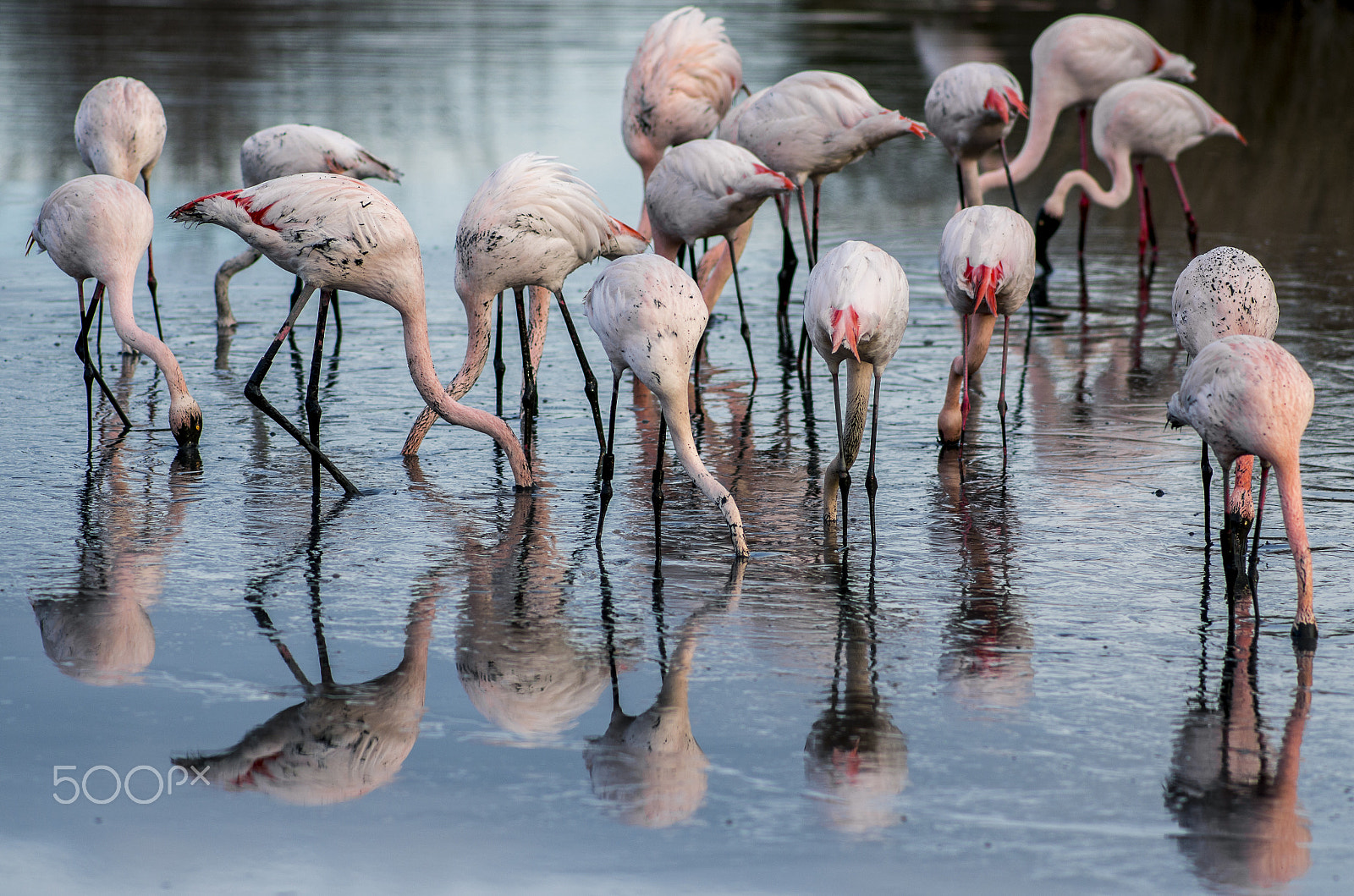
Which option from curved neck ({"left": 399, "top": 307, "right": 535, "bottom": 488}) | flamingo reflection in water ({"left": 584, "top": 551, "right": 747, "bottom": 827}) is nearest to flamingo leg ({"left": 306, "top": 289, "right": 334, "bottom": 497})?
curved neck ({"left": 399, "top": 307, "right": 535, "bottom": 488})

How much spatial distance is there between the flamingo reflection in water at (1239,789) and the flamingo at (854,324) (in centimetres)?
174

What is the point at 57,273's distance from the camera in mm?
11117

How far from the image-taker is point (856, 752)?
161 inches

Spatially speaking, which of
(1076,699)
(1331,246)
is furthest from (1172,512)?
(1331,246)

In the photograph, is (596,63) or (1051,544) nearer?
(1051,544)

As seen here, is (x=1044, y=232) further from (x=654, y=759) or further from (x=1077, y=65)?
(x=654, y=759)

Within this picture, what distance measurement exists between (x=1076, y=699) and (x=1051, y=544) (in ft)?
5.04

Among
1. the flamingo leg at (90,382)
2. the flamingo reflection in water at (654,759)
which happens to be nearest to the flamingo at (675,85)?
the flamingo leg at (90,382)

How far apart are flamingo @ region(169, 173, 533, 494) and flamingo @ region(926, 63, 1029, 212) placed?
448 cm

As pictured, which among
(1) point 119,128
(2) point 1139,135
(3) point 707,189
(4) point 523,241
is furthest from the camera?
(2) point 1139,135

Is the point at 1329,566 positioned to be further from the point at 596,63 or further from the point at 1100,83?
the point at 596,63

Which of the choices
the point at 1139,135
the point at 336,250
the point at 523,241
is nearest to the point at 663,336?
the point at 523,241

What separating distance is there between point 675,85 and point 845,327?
4.33 meters

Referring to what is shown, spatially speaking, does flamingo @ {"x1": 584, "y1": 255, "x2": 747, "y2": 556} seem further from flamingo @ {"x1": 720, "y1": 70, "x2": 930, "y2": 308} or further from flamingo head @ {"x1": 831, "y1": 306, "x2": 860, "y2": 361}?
flamingo @ {"x1": 720, "y1": 70, "x2": 930, "y2": 308}
